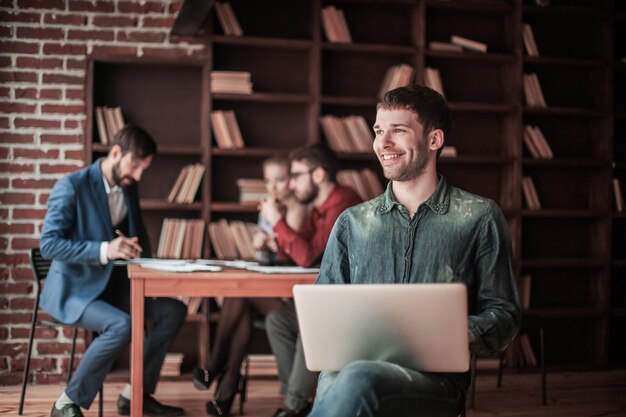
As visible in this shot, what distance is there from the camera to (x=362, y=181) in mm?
4859

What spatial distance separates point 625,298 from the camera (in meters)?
5.29

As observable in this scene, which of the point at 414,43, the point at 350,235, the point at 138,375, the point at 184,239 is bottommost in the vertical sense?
the point at 138,375

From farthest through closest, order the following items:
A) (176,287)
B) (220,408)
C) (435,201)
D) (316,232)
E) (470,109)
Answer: (470,109) < (316,232) < (220,408) < (176,287) < (435,201)

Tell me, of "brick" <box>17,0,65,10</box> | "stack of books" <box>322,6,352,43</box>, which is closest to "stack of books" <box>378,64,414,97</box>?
"stack of books" <box>322,6,352,43</box>

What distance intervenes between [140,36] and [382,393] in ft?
11.1

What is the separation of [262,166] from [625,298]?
2.59m

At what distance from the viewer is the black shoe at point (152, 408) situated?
373 cm

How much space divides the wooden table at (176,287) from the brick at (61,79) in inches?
69.0

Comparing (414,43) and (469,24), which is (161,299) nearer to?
(414,43)

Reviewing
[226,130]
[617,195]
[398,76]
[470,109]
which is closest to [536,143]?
[470,109]

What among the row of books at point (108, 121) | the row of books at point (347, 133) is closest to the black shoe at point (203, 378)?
the row of books at point (108, 121)

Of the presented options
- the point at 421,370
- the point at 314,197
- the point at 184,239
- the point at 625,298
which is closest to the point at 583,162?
the point at 625,298

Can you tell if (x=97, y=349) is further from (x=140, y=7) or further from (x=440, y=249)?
(x=140, y=7)

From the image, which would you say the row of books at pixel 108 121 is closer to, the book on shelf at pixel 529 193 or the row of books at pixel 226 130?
the row of books at pixel 226 130
